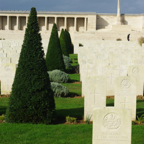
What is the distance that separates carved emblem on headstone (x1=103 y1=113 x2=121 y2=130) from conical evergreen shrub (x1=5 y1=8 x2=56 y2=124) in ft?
8.32

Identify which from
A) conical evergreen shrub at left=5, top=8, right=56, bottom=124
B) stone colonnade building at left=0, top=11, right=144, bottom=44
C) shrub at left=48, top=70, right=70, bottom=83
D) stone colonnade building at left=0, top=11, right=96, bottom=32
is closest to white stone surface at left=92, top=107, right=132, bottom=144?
conical evergreen shrub at left=5, top=8, right=56, bottom=124

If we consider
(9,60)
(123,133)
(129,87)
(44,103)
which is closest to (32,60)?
(44,103)

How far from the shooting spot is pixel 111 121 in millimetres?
4547

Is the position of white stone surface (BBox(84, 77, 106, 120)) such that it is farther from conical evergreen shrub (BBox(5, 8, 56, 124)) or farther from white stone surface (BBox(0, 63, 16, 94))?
white stone surface (BBox(0, 63, 16, 94))

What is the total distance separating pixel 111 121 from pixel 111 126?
3.0 inches

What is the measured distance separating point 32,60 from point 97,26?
58722 millimetres

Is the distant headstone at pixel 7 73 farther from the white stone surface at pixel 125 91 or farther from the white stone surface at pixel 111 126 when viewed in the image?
the white stone surface at pixel 111 126

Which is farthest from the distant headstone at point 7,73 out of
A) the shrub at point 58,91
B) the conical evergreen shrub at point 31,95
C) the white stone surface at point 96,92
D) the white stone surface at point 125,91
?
the white stone surface at point 125,91

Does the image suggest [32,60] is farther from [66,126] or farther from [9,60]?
[9,60]

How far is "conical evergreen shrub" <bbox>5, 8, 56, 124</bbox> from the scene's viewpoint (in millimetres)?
6789

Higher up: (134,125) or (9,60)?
(9,60)

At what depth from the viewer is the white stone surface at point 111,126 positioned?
15.0 ft

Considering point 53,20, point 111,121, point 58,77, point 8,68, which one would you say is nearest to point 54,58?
point 58,77

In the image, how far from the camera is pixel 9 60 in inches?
513
